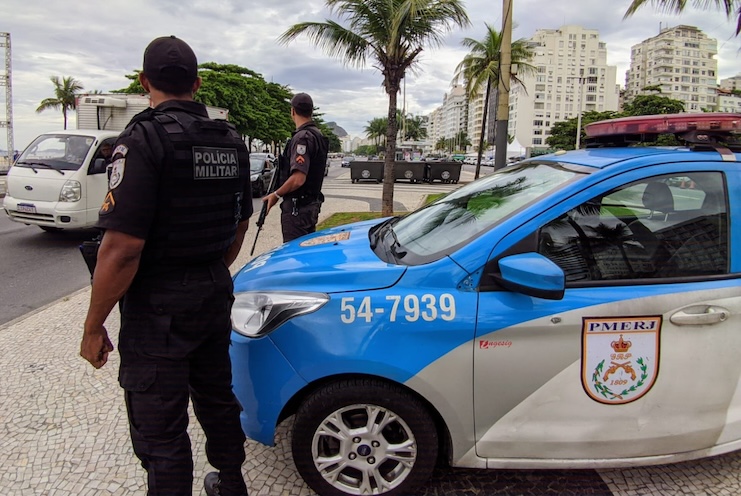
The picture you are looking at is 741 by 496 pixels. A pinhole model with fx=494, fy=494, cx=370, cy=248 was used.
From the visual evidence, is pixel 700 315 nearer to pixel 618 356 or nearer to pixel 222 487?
pixel 618 356

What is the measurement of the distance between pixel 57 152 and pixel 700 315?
934 centimetres

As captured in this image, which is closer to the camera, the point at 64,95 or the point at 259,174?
the point at 259,174

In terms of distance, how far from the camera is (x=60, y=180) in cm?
794

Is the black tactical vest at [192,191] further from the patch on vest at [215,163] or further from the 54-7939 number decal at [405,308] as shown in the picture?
the 54-7939 number decal at [405,308]

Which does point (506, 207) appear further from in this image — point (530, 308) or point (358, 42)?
point (358, 42)

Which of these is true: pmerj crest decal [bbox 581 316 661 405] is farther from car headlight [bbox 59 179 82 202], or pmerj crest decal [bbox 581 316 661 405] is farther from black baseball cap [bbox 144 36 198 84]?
car headlight [bbox 59 179 82 202]

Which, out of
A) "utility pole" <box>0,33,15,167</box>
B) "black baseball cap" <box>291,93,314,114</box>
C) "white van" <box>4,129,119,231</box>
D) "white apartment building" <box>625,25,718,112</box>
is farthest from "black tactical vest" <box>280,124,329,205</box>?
"white apartment building" <box>625,25,718,112</box>

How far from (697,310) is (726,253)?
35 cm

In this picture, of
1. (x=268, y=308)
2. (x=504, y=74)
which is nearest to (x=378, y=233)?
(x=268, y=308)

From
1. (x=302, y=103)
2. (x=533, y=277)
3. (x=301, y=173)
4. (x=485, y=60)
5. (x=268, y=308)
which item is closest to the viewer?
(x=533, y=277)

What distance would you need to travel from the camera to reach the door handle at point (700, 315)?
215 cm

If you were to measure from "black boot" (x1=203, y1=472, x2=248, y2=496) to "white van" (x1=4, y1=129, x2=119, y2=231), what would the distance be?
23.3 feet

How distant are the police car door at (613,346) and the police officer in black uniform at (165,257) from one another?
3.76 feet

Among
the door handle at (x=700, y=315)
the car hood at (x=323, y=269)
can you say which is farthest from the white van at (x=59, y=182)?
the door handle at (x=700, y=315)
